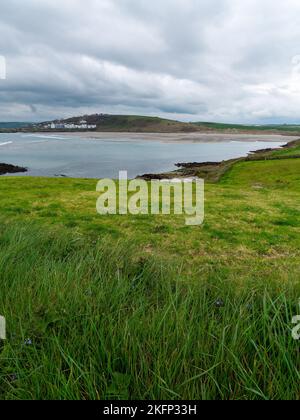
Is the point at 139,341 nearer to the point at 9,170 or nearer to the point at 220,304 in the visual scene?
the point at 220,304

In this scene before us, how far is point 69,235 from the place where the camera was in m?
5.27

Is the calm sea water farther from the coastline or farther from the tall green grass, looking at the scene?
the tall green grass

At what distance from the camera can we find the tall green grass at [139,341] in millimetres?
1906

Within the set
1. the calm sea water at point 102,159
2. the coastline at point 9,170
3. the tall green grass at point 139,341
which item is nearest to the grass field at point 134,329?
the tall green grass at point 139,341

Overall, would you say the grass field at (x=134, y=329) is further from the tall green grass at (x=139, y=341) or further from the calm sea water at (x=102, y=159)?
the calm sea water at (x=102, y=159)

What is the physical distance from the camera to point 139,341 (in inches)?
88.3

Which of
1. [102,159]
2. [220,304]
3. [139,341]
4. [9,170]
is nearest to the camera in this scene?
[139,341]

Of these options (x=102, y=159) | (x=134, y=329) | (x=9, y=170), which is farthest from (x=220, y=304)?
(x=102, y=159)

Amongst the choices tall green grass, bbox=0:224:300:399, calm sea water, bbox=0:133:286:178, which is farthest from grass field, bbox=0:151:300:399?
calm sea water, bbox=0:133:286:178

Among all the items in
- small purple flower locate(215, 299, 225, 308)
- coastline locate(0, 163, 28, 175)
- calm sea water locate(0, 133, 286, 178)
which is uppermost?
calm sea water locate(0, 133, 286, 178)

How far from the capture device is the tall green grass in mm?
1906
